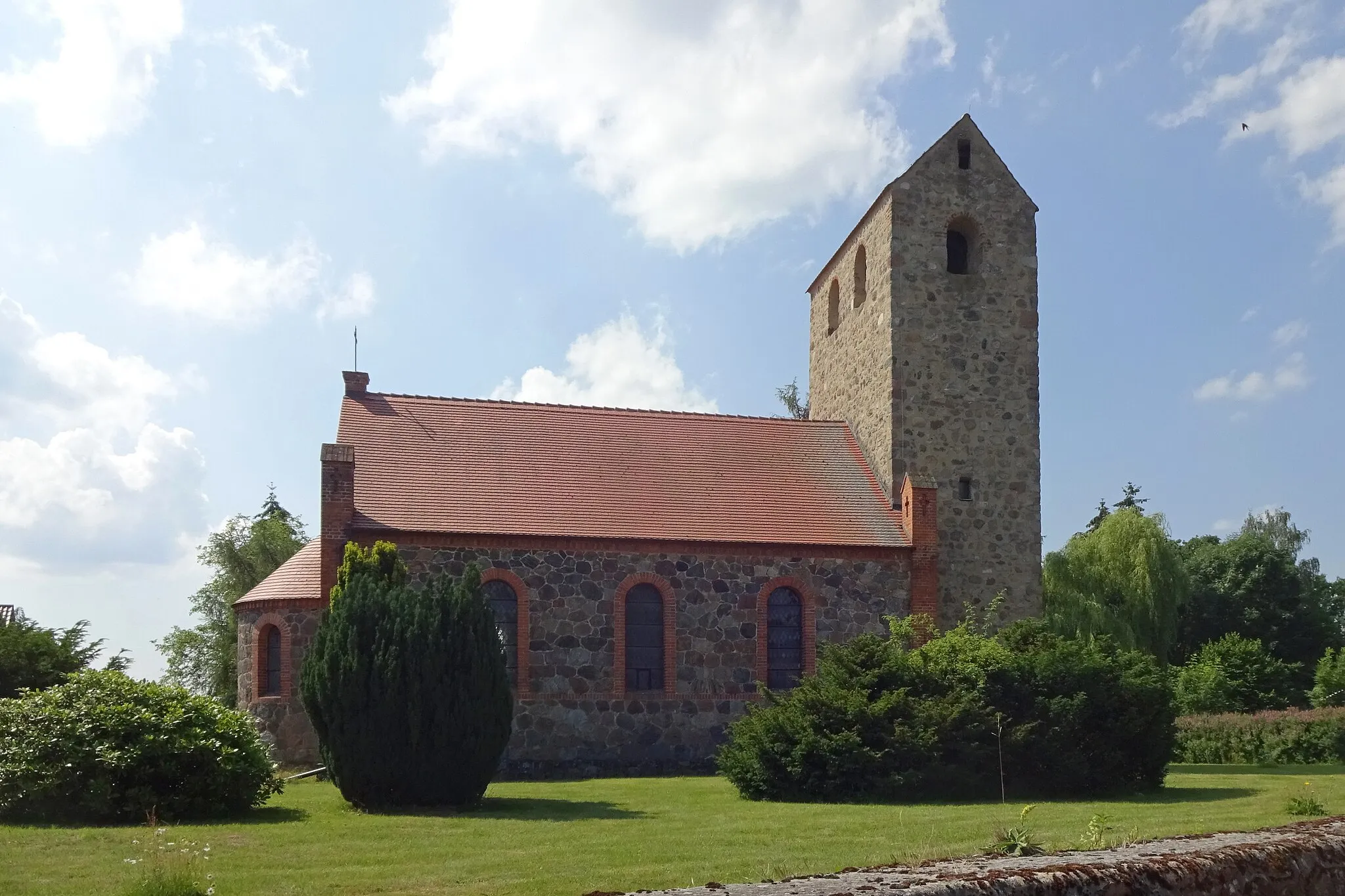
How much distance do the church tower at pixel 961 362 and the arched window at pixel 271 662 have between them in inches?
513

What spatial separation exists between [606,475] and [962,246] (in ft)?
34.2

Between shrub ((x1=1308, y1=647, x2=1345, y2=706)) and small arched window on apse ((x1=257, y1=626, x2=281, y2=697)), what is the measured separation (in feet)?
91.9

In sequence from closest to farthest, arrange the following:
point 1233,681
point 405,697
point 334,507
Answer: point 405,697, point 334,507, point 1233,681

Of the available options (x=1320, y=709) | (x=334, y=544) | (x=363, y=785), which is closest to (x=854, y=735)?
(x=363, y=785)

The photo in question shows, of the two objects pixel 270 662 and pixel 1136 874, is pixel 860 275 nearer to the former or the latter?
pixel 270 662

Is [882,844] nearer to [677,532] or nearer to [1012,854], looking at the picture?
[1012,854]

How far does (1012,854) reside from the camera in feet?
19.4

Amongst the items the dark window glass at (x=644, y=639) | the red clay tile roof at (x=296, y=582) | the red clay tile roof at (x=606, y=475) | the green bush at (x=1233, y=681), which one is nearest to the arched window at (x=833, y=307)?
the red clay tile roof at (x=606, y=475)

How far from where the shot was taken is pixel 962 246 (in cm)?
2811

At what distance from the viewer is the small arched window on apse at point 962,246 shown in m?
27.6

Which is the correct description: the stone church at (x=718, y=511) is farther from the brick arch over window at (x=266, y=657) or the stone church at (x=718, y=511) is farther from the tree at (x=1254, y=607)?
the tree at (x=1254, y=607)

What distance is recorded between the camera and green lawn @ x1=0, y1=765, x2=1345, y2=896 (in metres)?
9.82

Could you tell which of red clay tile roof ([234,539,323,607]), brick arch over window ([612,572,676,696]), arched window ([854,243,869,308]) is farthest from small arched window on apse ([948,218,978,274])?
red clay tile roof ([234,539,323,607])

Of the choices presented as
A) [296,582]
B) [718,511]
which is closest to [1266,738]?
[718,511]
